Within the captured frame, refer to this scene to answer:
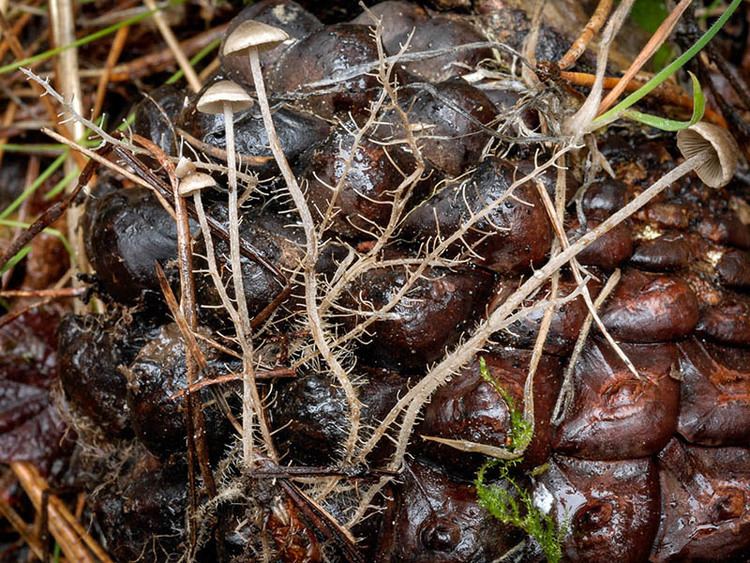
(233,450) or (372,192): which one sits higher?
(372,192)

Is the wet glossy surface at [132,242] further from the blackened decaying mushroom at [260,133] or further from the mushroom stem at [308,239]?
the mushroom stem at [308,239]

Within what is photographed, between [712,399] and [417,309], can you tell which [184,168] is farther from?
[712,399]

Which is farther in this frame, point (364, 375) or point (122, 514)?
point (122, 514)

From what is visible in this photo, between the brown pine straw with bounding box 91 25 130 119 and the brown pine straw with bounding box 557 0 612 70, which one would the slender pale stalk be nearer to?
the brown pine straw with bounding box 557 0 612 70

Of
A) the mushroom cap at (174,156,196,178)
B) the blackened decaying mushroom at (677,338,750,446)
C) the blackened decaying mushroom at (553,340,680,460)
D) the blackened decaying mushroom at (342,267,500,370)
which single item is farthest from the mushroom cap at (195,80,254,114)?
the blackened decaying mushroom at (677,338,750,446)

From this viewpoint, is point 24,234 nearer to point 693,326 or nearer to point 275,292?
point 275,292

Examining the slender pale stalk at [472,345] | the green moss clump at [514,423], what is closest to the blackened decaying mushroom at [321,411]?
the slender pale stalk at [472,345]

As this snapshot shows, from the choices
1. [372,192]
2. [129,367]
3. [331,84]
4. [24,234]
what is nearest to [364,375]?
[372,192]
